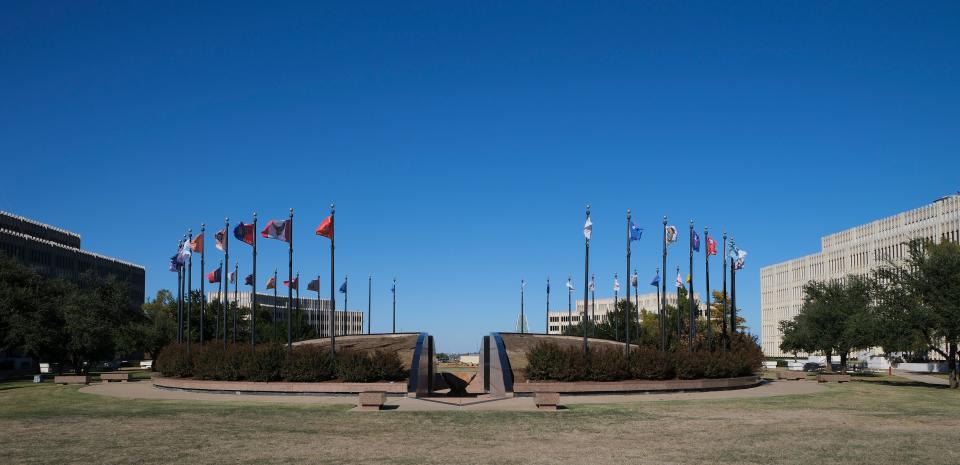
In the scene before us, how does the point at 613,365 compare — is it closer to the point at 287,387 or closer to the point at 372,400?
the point at 372,400

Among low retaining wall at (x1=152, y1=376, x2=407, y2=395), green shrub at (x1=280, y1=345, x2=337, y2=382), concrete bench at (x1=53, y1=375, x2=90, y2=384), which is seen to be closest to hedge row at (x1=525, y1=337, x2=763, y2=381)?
low retaining wall at (x1=152, y1=376, x2=407, y2=395)

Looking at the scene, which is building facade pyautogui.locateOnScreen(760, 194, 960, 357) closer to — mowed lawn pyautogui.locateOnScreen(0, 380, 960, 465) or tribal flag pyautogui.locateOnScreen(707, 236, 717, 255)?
tribal flag pyautogui.locateOnScreen(707, 236, 717, 255)

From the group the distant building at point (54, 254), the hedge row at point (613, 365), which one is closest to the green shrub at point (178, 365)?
the hedge row at point (613, 365)

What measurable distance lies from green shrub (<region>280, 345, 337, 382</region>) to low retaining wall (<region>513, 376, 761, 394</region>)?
7189mm

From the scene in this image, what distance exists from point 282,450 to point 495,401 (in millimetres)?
13707

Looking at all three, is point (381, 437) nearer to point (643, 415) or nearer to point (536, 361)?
point (643, 415)

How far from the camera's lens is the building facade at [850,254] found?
95.1 meters

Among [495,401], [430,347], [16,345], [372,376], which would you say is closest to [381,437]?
[495,401]

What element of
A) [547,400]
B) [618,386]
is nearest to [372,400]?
[547,400]

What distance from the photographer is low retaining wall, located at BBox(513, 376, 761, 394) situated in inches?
1292

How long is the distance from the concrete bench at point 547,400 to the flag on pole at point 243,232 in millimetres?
17724

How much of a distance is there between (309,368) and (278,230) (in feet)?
23.9

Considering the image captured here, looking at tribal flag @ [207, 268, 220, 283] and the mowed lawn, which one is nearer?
the mowed lawn

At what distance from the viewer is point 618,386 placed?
3366 cm
